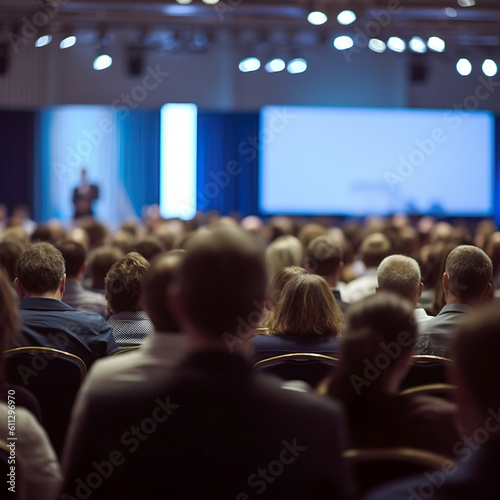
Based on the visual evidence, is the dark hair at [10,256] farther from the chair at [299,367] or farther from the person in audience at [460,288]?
the person in audience at [460,288]

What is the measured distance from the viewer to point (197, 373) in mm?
1289

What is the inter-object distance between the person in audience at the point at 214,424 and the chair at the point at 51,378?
122cm

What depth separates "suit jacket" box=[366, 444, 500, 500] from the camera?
1.15 meters

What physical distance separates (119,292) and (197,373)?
6.03 feet

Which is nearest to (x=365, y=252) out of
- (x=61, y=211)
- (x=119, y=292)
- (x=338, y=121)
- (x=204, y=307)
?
(x=119, y=292)

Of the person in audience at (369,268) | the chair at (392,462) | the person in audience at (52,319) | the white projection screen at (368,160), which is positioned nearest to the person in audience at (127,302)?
the person in audience at (52,319)

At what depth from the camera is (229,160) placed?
1380 centimetres

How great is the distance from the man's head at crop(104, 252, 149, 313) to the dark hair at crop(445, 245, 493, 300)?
4.39 ft

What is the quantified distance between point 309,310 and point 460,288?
77cm

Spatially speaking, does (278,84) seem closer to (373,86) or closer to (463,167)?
(373,86)

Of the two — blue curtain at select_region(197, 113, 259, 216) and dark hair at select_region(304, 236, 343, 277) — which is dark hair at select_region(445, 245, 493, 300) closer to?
dark hair at select_region(304, 236, 343, 277)

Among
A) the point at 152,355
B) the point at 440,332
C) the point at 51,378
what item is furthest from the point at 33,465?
the point at 440,332

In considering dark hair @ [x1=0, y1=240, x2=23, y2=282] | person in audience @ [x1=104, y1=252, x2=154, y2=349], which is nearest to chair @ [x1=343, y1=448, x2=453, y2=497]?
person in audience @ [x1=104, y1=252, x2=154, y2=349]

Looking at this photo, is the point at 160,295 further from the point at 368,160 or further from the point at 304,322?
the point at 368,160
